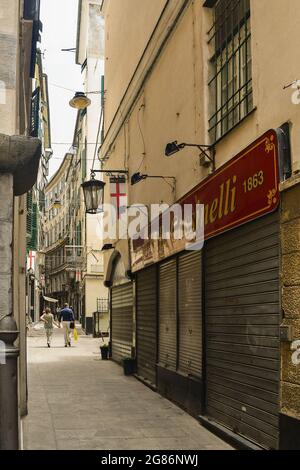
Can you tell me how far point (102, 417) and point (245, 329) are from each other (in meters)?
3.34

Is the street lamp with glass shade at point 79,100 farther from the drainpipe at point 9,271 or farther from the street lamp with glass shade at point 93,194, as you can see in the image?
the drainpipe at point 9,271

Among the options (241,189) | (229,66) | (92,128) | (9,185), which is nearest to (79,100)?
(229,66)

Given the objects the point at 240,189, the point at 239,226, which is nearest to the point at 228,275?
the point at 239,226

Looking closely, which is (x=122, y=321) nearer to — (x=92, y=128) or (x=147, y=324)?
(x=147, y=324)

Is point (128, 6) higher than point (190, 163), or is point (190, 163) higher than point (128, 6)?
point (128, 6)

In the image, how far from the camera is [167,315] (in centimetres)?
1218

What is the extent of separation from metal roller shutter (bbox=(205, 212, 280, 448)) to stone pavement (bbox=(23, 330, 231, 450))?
2.10ft

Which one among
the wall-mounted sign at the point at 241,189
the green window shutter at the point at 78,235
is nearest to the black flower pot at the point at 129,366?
the wall-mounted sign at the point at 241,189

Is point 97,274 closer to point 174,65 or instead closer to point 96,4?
point 96,4

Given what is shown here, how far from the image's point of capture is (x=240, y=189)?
7.64 m

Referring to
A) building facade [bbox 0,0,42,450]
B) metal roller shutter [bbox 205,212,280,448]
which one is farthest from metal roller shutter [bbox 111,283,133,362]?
building facade [bbox 0,0,42,450]

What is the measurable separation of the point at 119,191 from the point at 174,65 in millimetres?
5997

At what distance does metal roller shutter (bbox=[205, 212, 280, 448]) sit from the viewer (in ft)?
22.6

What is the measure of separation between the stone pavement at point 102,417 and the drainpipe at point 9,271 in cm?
362
